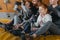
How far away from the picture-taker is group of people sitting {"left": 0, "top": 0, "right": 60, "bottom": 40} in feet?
6.18

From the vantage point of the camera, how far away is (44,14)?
1.99m

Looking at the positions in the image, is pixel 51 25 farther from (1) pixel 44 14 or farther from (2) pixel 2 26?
(2) pixel 2 26

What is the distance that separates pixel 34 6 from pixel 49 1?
0.26 meters

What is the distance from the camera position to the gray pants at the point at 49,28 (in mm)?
1809

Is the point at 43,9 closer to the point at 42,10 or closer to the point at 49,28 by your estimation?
the point at 42,10

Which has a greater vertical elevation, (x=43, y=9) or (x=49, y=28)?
(x=43, y=9)

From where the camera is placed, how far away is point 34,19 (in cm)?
218

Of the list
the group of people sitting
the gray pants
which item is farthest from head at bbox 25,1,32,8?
the gray pants

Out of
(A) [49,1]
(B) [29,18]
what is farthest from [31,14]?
(A) [49,1]

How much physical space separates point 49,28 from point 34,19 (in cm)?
36

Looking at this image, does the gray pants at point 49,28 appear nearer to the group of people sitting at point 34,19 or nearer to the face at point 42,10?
the group of people sitting at point 34,19

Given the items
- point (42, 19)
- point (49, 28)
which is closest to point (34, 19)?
point (42, 19)

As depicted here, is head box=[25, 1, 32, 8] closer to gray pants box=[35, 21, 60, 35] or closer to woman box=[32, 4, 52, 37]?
woman box=[32, 4, 52, 37]

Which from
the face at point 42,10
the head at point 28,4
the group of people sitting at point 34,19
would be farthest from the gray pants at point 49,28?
the head at point 28,4
